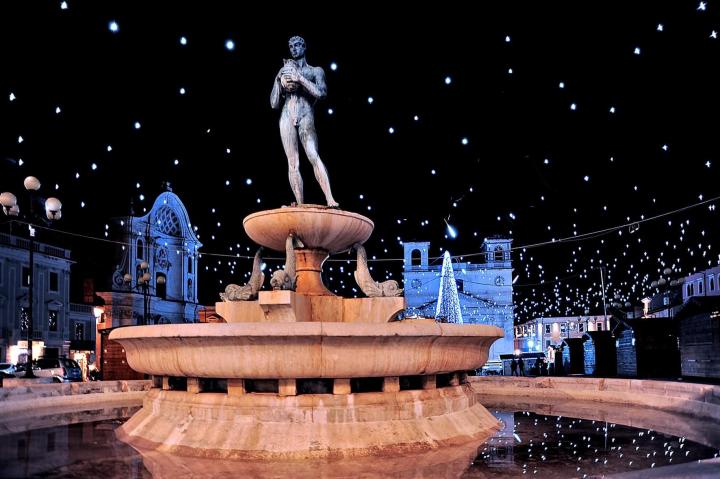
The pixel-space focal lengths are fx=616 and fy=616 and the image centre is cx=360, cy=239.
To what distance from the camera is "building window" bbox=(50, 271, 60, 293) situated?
136ft

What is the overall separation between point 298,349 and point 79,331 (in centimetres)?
4371

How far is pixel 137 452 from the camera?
5.67 m

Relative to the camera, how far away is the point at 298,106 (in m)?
9.03

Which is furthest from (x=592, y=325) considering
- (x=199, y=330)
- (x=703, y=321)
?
(x=199, y=330)

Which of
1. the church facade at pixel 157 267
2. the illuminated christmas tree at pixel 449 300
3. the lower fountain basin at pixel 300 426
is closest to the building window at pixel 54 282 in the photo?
the church facade at pixel 157 267

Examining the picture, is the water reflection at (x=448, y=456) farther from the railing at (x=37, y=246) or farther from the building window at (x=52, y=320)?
the building window at (x=52, y=320)

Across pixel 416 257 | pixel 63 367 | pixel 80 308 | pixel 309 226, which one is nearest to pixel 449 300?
pixel 416 257

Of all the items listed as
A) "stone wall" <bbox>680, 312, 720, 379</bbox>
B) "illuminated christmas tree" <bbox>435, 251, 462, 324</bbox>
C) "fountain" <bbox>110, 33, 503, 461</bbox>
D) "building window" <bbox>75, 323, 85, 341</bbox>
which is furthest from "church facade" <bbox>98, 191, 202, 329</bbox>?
"fountain" <bbox>110, 33, 503, 461</bbox>

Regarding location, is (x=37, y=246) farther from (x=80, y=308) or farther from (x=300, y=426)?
(x=300, y=426)

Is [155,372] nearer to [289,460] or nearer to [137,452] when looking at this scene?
[137,452]

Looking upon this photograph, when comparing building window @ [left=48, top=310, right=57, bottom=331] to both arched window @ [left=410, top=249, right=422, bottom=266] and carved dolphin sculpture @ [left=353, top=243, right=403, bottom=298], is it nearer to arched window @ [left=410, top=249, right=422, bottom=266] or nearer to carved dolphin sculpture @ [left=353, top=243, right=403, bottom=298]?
carved dolphin sculpture @ [left=353, top=243, right=403, bottom=298]

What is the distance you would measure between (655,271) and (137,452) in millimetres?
40376

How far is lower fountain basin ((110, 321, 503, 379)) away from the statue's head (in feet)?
15.1

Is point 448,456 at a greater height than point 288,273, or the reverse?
point 288,273
